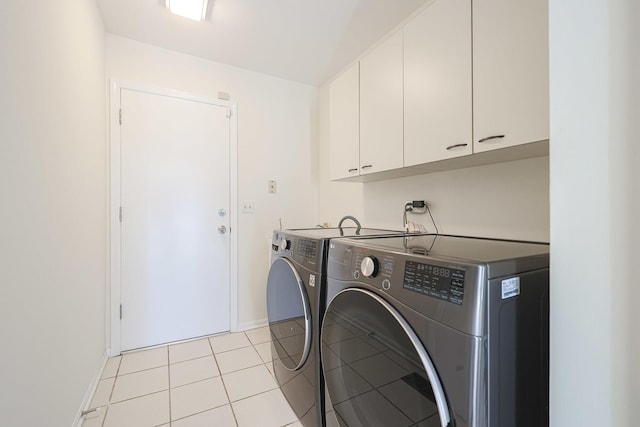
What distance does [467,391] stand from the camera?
567 mm

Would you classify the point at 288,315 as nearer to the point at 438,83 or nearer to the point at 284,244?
the point at 284,244

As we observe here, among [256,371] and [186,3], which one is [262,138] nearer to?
[186,3]

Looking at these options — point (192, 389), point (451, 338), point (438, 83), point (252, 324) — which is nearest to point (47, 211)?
point (192, 389)

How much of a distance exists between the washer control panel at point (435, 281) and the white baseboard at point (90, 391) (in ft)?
5.39

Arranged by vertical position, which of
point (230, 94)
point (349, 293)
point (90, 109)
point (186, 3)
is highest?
point (186, 3)

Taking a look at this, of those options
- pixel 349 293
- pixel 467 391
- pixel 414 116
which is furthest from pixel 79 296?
pixel 414 116

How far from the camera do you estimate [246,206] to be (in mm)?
2443

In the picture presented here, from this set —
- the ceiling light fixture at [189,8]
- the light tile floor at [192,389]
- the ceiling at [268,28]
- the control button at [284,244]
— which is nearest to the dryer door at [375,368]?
the control button at [284,244]

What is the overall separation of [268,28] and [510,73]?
63.9 inches

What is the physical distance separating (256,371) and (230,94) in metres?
2.18

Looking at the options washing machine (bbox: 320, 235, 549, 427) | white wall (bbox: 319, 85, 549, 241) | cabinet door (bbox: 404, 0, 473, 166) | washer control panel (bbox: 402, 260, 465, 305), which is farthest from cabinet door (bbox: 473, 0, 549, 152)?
washer control panel (bbox: 402, 260, 465, 305)

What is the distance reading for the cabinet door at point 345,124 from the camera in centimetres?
179

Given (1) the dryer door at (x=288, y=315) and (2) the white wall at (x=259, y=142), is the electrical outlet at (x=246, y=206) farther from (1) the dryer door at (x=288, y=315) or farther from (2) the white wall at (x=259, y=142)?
(1) the dryer door at (x=288, y=315)

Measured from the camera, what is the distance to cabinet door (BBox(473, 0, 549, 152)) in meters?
0.88
